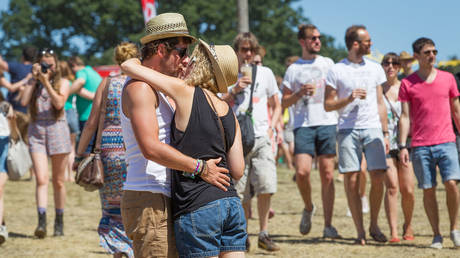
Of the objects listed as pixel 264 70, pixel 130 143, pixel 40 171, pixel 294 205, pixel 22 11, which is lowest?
pixel 294 205

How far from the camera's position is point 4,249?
729 cm

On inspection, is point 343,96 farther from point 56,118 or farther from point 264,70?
point 56,118

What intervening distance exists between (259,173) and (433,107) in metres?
1.97

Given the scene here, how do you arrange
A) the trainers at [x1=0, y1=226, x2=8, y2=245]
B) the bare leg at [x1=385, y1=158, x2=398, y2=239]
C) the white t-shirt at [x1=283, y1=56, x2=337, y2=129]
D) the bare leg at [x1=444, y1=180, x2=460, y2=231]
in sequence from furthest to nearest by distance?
A: the white t-shirt at [x1=283, y1=56, x2=337, y2=129], the bare leg at [x1=385, y1=158, x2=398, y2=239], the trainers at [x1=0, y1=226, x2=8, y2=245], the bare leg at [x1=444, y1=180, x2=460, y2=231]

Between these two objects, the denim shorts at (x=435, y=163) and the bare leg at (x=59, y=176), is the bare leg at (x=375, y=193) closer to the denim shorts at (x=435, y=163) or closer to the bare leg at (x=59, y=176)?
the denim shorts at (x=435, y=163)

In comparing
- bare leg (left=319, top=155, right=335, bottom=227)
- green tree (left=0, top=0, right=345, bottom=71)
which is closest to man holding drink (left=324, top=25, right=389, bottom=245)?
bare leg (left=319, top=155, right=335, bottom=227)

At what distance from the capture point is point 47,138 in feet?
26.0

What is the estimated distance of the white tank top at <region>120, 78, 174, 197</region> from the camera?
3320mm

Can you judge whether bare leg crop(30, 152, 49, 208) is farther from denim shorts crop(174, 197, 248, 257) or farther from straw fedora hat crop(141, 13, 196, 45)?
denim shorts crop(174, 197, 248, 257)

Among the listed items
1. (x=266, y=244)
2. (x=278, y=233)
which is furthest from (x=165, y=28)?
(x=278, y=233)

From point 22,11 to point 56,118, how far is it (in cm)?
4102

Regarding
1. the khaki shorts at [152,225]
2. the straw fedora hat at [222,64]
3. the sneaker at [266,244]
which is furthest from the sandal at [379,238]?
the khaki shorts at [152,225]

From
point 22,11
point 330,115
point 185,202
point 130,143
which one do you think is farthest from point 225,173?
point 22,11

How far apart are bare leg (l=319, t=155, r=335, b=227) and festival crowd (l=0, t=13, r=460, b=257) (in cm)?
1
